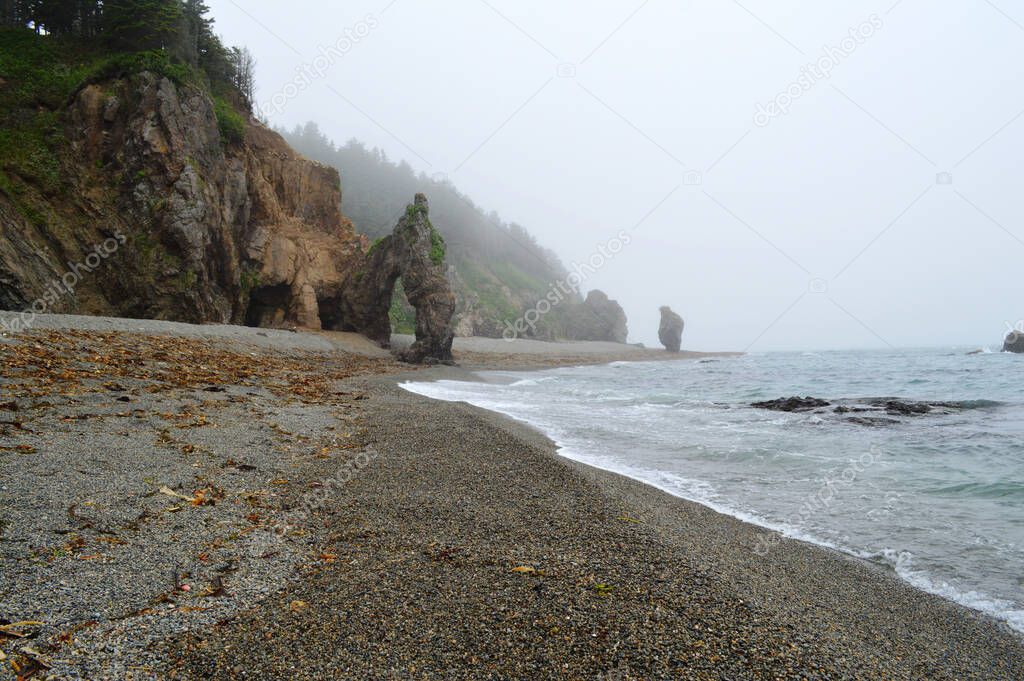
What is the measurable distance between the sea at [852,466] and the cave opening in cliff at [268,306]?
14716 mm

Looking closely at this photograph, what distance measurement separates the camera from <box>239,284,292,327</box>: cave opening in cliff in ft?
92.2

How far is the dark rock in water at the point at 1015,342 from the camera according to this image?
52934mm

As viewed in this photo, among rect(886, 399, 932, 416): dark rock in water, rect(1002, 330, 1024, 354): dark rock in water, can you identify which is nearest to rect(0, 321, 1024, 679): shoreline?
rect(886, 399, 932, 416): dark rock in water

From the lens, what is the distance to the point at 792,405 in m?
16.8

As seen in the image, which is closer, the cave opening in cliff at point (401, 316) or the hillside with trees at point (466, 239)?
the cave opening in cliff at point (401, 316)

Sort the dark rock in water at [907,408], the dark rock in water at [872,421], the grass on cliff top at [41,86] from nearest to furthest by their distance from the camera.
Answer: the dark rock in water at [872,421] → the dark rock in water at [907,408] → the grass on cliff top at [41,86]

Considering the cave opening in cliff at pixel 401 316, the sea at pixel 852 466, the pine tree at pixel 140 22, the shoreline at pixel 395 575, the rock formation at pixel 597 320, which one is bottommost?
the shoreline at pixel 395 575

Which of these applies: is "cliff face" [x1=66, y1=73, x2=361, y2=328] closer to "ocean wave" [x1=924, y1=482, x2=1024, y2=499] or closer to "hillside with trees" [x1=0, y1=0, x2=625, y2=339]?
"hillside with trees" [x1=0, y1=0, x2=625, y2=339]

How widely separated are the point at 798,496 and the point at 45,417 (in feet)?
33.7

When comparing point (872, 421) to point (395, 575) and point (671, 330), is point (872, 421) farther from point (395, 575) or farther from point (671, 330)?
point (671, 330)

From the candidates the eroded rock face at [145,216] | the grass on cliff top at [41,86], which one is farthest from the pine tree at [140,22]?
the eroded rock face at [145,216]

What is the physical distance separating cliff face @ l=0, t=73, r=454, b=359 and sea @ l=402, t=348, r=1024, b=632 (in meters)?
11.9

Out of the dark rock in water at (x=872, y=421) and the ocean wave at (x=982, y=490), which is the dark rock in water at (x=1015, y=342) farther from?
the ocean wave at (x=982, y=490)

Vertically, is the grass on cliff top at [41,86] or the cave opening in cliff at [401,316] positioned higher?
the grass on cliff top at [41,86]
